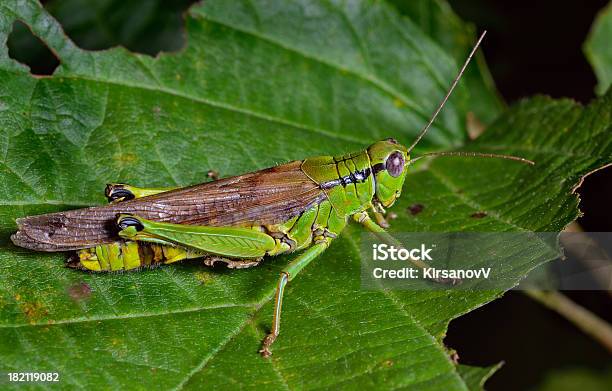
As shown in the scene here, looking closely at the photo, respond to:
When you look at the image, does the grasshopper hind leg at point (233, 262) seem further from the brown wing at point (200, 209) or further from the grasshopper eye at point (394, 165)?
the grasshopper eye at point (394, 165)

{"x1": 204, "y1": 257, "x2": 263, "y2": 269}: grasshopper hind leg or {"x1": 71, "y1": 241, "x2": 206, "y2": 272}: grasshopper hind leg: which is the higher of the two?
{"x1": 71, "y1": 241, "x2": 206, "y2": 272}: grasshopper hind leg

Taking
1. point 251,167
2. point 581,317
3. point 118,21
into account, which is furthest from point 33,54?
point 581,317

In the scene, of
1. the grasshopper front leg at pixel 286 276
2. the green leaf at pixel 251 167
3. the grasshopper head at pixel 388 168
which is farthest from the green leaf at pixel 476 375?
the grasshopper head at pixel 388 168

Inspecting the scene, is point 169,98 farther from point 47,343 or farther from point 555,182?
point 555,182

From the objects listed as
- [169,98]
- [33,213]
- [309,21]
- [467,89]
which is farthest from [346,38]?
[33,213]

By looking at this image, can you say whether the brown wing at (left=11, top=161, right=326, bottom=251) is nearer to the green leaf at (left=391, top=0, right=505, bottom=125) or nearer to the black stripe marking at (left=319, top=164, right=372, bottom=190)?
the black stripe marking at (left=319, top=164, right=372, bottom=190)

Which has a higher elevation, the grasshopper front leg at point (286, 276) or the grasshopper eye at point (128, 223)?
the grasshopper eye at point (128, 223)

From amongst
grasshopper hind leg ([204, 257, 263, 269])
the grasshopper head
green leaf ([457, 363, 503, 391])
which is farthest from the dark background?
green leaf ([457, 363, 503, 391])

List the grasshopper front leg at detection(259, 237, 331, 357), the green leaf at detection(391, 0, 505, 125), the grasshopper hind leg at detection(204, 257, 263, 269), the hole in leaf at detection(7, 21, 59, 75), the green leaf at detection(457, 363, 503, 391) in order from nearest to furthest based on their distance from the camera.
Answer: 1. the green leaf at detection(457, 363, 503, 391)
2. the grasshopper front leg at detection(259, 237, 331, 357)
3. the grasshopper hind leg at detection(204, 257, 263, 269)
4. the hole in leaf at detection(7, 21, 59, 75)
5. the green leaf at detection(391, 0, 505, 125)
